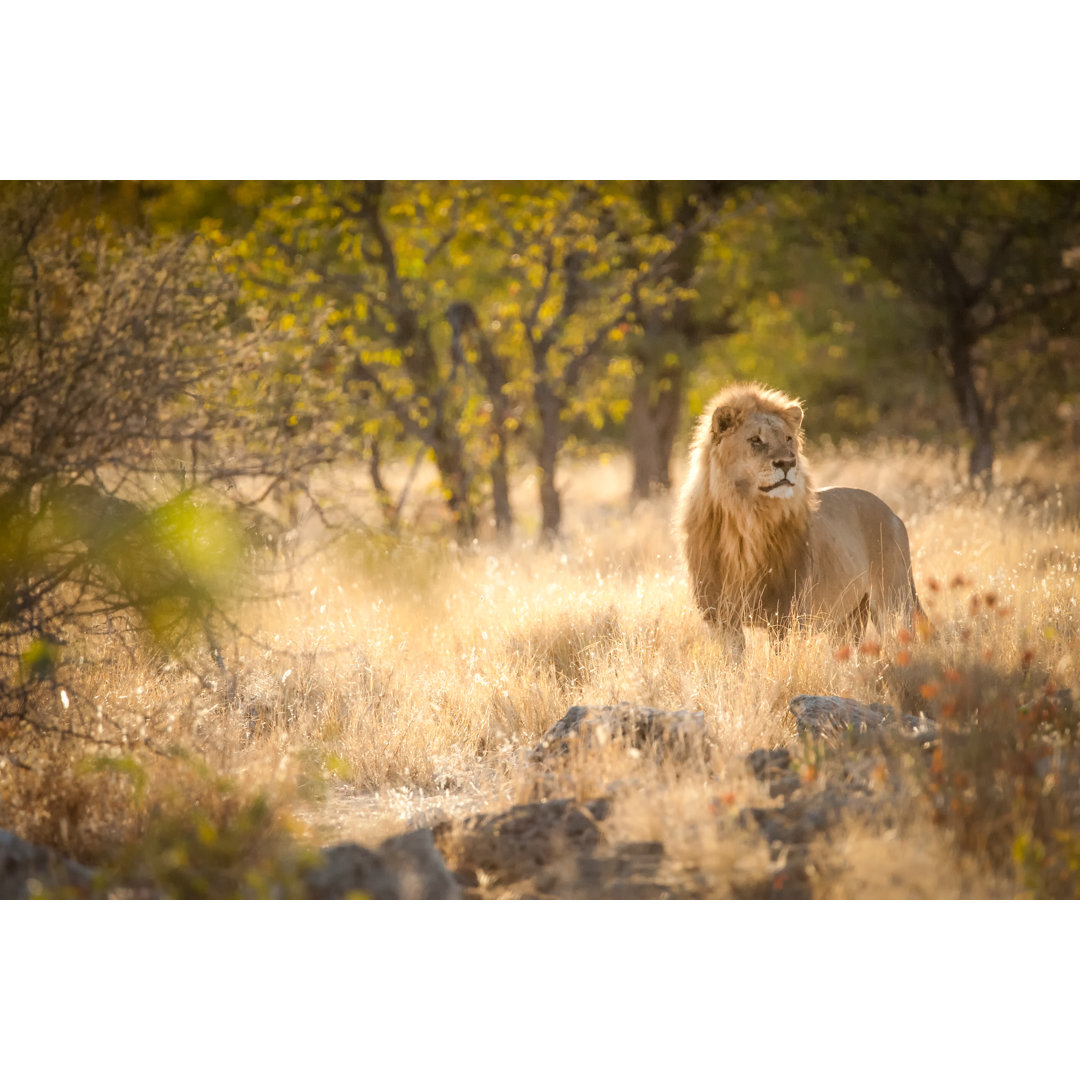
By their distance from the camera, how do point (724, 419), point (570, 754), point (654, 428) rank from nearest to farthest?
point (570, 754) → point (724, 419) → point (654, 428)

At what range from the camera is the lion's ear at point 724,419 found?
247 inches

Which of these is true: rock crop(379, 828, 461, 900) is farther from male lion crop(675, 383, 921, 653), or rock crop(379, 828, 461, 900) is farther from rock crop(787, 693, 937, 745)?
male lion crop(675, 383, 921, 653)

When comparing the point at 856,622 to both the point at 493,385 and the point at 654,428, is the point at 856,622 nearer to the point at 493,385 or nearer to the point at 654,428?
the point at 493,385

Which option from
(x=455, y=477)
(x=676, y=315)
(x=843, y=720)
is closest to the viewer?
(x=843, y=720)

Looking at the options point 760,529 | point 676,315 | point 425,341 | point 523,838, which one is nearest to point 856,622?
point 760,529

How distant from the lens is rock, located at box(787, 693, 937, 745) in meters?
4.91

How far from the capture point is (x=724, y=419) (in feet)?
20.6

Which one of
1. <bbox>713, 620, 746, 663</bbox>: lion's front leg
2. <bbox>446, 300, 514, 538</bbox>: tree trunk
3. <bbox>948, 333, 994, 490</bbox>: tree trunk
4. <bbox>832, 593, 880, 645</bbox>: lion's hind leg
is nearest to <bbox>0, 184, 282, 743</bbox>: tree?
<bbox>713, 620, 746, 663</bbox>: lion's front leg

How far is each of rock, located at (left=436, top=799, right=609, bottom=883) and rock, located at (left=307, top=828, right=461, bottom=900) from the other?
0.21 meters

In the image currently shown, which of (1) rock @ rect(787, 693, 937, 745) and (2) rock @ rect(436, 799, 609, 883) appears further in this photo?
(1) rock @ rect(787, 693, 937, 745)

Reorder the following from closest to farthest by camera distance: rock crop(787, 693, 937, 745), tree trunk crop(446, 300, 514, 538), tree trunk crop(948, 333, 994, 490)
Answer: rock crop(787, 693, 937, 745) < tree trunk crop(446, 300, 514, 538) < tree trunk crop(948, 333, 994, 490)

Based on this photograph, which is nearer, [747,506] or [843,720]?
[843,720]

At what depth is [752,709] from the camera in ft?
17.2

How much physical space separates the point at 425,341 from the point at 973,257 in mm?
5978
